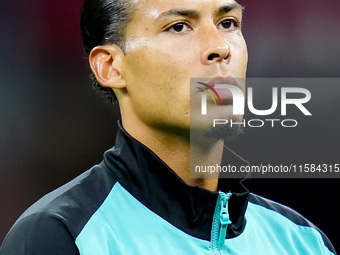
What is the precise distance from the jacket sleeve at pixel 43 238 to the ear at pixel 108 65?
44 cm

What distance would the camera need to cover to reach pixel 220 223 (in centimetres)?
116

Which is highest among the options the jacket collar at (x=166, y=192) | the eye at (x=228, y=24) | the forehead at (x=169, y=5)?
the forehead at (x=169, y=5)

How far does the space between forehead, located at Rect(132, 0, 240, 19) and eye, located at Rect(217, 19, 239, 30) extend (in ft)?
0.16

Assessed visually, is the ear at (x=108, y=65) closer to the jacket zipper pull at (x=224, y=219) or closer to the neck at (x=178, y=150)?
the neck at (x=178, y=150)

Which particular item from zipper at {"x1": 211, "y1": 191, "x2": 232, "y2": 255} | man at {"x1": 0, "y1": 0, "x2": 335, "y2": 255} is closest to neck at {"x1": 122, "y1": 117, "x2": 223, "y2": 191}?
man at {"x1": 0, "y1": 0, "x2": 335, "y2": 255}

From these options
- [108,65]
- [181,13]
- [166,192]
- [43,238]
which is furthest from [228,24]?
[43,238]

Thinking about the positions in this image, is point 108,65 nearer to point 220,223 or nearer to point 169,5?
point 169,5

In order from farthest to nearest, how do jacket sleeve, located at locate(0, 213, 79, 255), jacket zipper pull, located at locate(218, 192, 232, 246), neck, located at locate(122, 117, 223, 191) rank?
neck, located at locate(122, 117, 223, 191) → jacket zipper pull, located at locate(218, 192, 232, 246) → jacket sleeve, located at locate(0, 213, 79, 255)

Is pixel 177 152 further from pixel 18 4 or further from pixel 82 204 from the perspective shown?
pixel 18 4

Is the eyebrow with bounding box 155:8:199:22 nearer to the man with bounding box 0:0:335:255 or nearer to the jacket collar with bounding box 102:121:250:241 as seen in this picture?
the man with bounding box 0:0:335:255

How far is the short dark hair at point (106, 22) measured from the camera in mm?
1317

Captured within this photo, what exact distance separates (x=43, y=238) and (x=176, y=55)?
55 cm

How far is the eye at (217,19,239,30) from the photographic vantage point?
127cm

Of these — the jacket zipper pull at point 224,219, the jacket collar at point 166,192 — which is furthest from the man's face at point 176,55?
the jacket zipper pull at point 224,219
